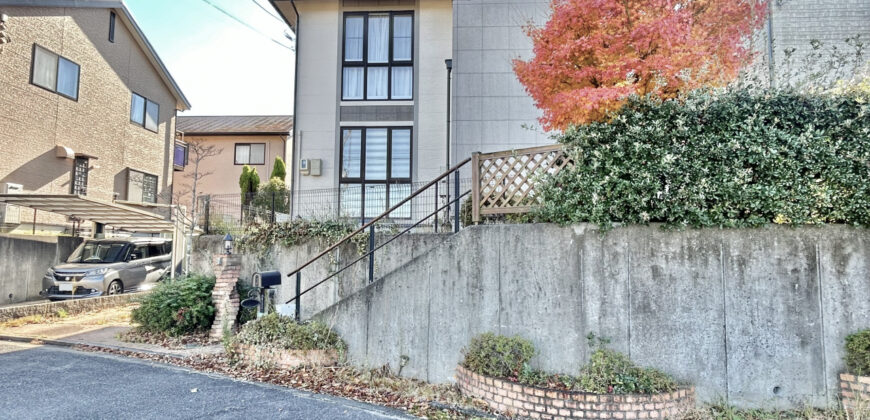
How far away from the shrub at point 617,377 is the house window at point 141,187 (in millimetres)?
18156

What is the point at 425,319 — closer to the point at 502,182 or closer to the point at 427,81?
the point at 502,182

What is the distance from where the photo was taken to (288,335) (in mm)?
6164

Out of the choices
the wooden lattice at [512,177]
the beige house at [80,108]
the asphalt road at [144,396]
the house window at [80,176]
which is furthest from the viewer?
the house window at [80,176]

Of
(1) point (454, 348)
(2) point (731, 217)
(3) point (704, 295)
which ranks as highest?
(2) point (731, 217)

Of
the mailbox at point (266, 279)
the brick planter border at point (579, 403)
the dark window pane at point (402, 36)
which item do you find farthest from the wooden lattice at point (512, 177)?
the dark window pane at point (402, 36)

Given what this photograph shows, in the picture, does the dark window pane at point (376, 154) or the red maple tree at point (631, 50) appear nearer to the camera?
the red maple tree at point (631, 50)

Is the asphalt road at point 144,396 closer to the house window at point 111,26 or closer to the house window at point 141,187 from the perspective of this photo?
the house window at point 141,187

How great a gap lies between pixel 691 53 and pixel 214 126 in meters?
25.2

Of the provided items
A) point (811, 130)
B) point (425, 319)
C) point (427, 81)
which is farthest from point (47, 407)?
point (427, 81)

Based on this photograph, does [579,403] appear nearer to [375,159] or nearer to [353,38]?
[375,159]

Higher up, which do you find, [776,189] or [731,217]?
[776,189]

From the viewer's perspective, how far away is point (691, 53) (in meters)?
6.14

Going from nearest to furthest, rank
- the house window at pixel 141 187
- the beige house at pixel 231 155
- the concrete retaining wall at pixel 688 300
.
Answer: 1. the concrete retaining wall at pixel 688 300
2. the house window at pixel 141 187
3. the beige house at pixel 231 155

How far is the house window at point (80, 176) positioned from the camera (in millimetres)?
14586
